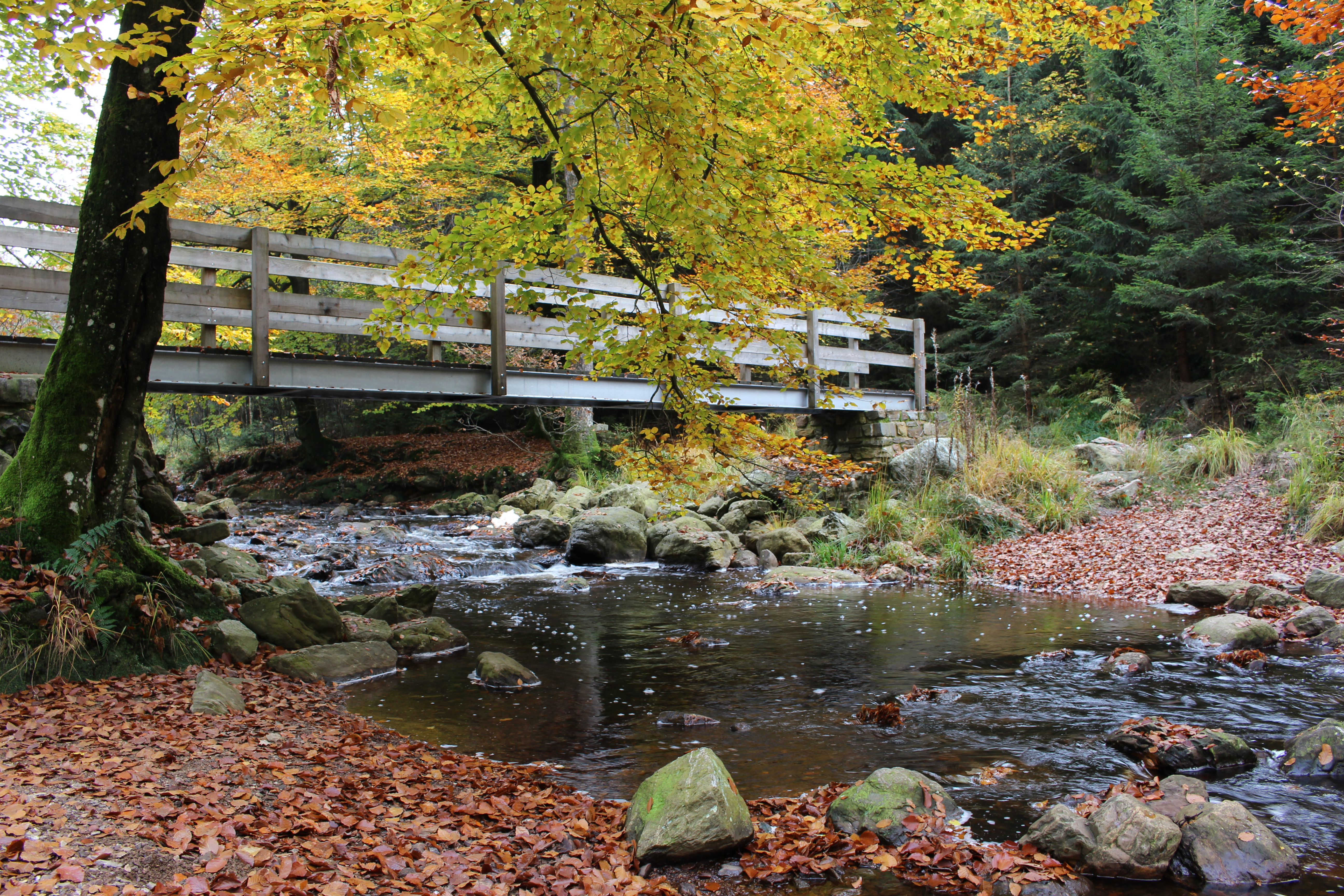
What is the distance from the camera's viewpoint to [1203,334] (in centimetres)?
1694

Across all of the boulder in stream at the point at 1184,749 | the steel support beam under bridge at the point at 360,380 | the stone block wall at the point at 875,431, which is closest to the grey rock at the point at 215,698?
the steel support beam under bridge at the point at 360,380

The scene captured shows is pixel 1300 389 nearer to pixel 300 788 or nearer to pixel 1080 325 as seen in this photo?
pixel 1080 325

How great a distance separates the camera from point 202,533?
8500 mm

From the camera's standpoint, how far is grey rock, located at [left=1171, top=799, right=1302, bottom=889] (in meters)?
3.18

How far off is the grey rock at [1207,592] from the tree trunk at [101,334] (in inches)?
351

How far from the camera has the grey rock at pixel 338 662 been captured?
18.8 feet

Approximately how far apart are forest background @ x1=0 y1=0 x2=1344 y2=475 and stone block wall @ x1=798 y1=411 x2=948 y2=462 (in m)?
1.14

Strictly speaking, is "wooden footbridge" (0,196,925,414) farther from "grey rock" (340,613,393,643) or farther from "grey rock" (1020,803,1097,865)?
"grey rock" (1020,803,1097,865)

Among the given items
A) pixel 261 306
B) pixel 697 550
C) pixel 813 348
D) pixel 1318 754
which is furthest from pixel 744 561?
pixel 1318 754

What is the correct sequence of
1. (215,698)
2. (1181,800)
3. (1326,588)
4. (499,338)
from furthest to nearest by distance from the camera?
(499,338), (1326,588), (215,698), (1181,800)

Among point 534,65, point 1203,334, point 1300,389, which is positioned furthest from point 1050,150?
point 534,65

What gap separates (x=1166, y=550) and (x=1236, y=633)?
146 inches

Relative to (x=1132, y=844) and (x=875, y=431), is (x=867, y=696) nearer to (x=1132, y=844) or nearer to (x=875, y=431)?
(x=1132, y=844)

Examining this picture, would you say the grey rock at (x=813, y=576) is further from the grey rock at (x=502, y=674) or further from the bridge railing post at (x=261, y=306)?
the bridge railing post at (x=261, y=306)
